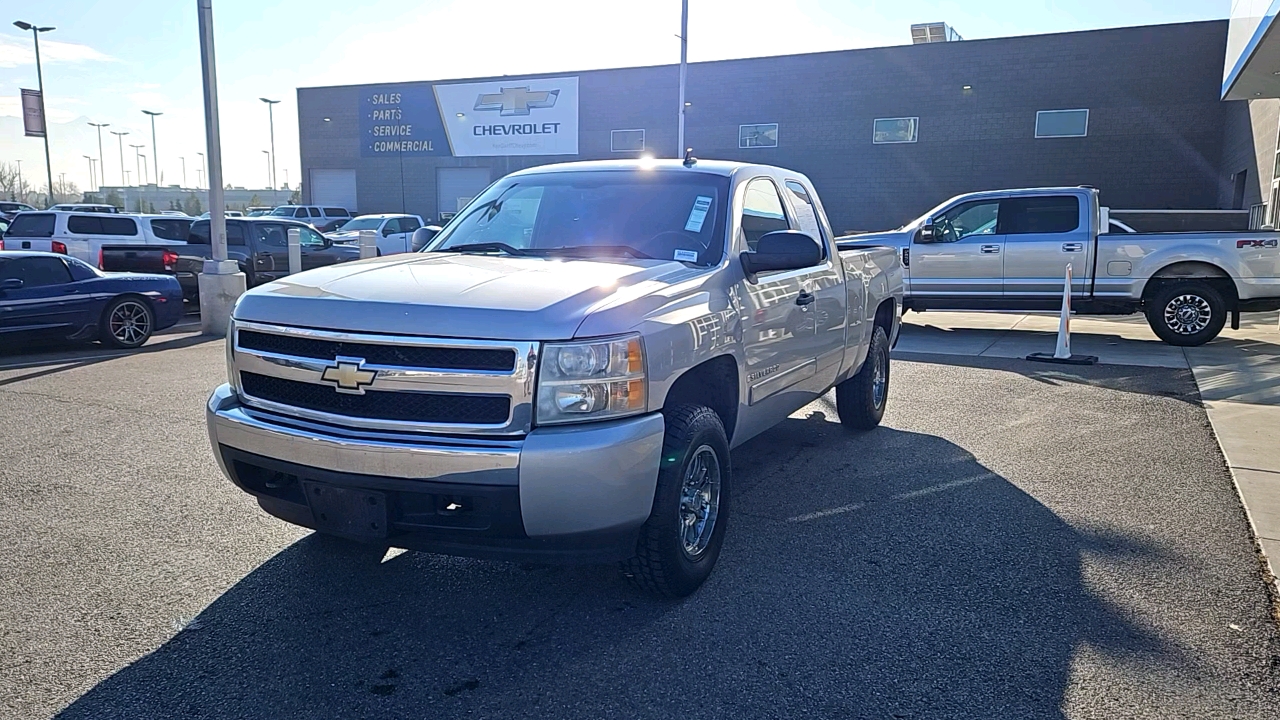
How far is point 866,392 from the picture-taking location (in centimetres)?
666

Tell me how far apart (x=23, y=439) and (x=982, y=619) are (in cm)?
643

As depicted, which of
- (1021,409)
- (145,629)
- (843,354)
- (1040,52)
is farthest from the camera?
(1040,52)

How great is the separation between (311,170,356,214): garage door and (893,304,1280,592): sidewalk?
102 feet

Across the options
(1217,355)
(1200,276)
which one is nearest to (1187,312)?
(1200,276)

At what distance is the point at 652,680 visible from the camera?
10.4 feet

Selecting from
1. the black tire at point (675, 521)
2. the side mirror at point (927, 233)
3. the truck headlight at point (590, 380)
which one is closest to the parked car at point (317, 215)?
the side mirror at point (927, 233)

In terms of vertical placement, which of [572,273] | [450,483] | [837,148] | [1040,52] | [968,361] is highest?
[1040,52]

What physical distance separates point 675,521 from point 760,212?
84.3 inches

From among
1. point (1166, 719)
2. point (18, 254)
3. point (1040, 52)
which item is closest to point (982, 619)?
point (1166, 719)

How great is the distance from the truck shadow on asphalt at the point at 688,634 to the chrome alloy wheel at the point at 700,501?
8.9 inches

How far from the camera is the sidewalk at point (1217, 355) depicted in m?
5.59

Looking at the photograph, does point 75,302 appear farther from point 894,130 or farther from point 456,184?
point 456,184

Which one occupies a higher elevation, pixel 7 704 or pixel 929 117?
pixel 929 117

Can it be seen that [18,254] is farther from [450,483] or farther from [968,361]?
[968,361]
